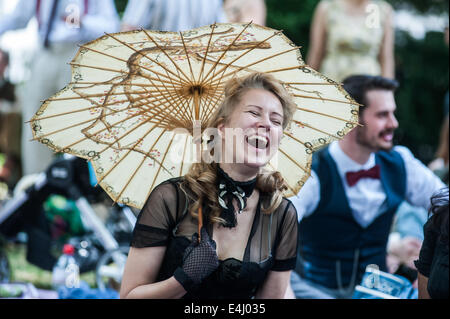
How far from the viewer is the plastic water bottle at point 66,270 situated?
458 centimetres

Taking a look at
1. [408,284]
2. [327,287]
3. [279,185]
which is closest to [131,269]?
[279,185]

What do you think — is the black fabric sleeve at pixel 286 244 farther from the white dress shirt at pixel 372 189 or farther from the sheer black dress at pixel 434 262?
the white dress shirt at pixel 372 189

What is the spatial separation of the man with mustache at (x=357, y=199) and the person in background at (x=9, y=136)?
403cm

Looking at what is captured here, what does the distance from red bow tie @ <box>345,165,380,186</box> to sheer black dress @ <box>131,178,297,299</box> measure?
1.39 meters

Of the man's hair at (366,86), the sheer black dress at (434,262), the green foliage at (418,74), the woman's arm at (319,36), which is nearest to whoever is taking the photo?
the sheer black dress at (434,262)

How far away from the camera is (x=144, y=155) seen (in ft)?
9.29

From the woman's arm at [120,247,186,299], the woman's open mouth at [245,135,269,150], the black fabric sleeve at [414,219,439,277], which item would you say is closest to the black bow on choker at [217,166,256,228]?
the woman's open mouth at [245,135,269,150]

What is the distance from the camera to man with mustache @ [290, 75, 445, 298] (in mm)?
3910

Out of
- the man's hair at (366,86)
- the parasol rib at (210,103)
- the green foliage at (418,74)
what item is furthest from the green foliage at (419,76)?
the parasol rib at (210,103)

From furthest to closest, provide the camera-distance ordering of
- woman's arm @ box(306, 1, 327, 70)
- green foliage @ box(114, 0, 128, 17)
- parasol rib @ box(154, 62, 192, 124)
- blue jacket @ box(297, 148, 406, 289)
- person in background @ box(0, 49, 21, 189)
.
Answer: green foliage @ box(114, 0, 128, 17), person in background @ box(0, 49, 21, 189), woman's arm @ box(306, 1, 327, 70), blue jacket @ box(297, 148, 406, 289), parasol rib @ box(154, 62, 192, 124)

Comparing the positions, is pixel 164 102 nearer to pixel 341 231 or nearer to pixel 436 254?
pixel 436 254

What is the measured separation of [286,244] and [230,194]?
0.36 m

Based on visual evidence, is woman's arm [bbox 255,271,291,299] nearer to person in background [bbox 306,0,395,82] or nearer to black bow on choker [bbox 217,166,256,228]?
black bow on choker [bbox 217,166,256,228]
